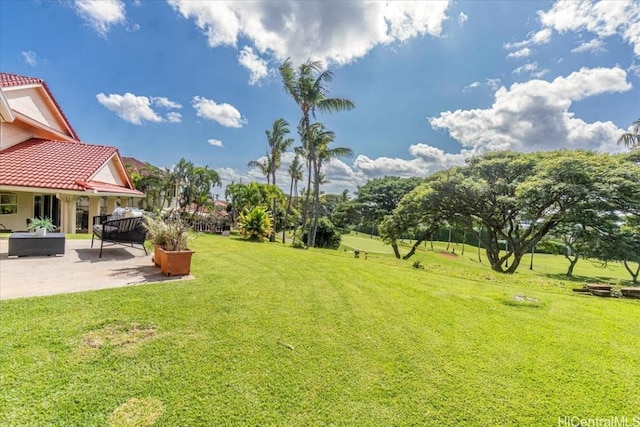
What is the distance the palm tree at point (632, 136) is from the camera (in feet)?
43.4

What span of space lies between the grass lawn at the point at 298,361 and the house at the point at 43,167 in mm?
8605

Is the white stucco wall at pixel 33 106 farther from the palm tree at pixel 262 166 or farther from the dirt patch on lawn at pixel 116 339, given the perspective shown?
the palm tree at pixel 262 166

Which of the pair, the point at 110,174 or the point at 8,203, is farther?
the point at 110,174

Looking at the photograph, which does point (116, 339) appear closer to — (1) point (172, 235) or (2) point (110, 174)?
(1) point (172, 235)

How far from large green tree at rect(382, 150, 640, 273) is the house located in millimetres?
15706

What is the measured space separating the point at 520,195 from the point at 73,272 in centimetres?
1508

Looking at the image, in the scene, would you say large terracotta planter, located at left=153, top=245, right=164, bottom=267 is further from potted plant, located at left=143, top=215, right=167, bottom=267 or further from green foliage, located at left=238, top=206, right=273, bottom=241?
green foliage, located at left=238, top=206, right=273, bottom=241

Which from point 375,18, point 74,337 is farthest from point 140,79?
point 74,337

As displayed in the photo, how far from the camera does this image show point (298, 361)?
2.54 m

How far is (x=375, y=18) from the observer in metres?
9.37

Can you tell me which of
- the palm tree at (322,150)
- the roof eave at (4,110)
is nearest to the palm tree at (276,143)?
the palm tree at (322,150)

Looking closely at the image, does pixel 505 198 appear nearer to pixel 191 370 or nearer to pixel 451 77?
pixel 451 77

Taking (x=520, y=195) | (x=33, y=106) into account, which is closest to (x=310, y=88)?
(x=520, y=195)

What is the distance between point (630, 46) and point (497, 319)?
45.6 ft
